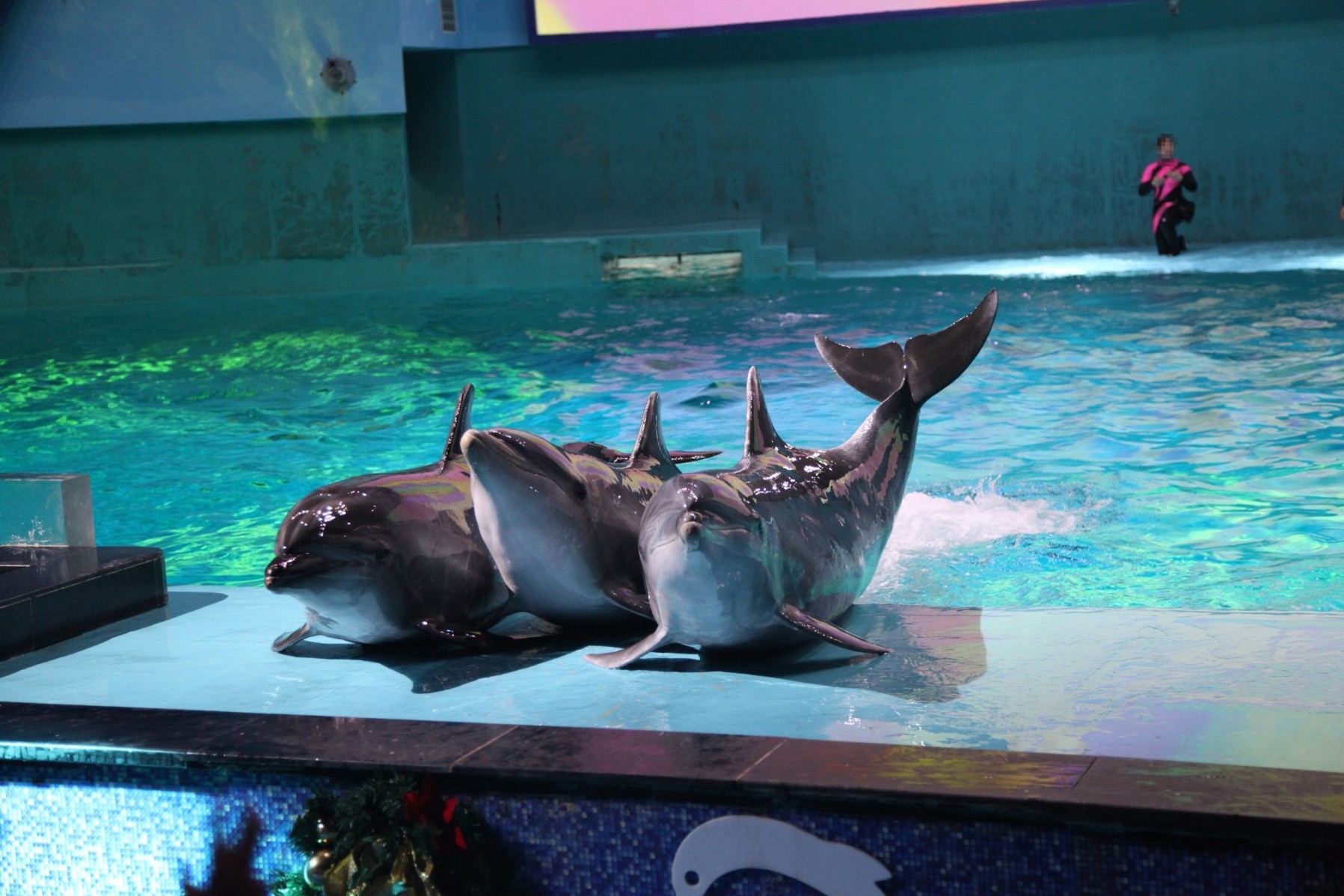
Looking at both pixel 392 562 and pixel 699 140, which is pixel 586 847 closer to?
pixel 392 562

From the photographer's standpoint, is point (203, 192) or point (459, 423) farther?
point (203, 192)

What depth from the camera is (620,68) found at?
65.2ft

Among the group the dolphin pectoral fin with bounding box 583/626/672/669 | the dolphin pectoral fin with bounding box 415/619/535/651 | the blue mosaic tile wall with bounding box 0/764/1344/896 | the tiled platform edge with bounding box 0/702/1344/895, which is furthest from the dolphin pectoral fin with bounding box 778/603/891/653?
the dolphin pectoral fin with bounding box 415/619/535/651

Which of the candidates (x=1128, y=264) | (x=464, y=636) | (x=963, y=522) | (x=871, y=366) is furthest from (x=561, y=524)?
(x=1128, y=264)

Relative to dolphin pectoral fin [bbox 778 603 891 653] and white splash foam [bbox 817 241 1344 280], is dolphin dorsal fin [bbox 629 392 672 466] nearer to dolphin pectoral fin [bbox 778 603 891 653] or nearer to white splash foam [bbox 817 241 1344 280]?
dolphin pectoral fin [bbox 778 603 891 653]

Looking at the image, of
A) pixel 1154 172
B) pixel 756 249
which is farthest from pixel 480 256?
pixel 1154 172

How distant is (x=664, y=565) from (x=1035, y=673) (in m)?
0.71

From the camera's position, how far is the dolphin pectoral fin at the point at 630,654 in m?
2.40

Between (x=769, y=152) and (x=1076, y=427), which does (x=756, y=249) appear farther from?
(x=1076, y=427)

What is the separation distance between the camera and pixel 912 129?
63.3 ft

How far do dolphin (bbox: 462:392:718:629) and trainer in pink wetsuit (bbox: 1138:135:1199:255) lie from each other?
52.2ft

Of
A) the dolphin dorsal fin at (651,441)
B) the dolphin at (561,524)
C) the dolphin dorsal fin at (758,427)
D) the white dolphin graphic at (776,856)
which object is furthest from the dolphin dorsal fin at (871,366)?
the white dolphin graphic at (776,856)

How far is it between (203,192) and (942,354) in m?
16.9

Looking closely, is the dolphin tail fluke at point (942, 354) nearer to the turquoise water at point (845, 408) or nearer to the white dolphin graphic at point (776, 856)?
the white dolphin graphic at point (776, 856)
